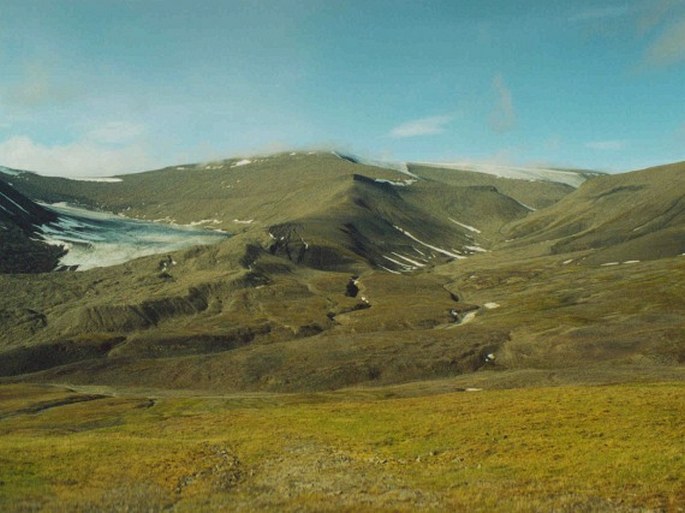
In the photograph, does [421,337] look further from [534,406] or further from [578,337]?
[534,406]

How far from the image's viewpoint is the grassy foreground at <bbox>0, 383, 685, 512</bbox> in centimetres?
2811

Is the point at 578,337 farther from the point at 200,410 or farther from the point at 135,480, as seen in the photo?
the point at 135,480

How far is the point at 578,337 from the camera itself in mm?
146875

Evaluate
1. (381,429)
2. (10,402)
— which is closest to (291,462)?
(381,429)

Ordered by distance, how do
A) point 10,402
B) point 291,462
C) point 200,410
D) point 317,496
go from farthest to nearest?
point 10,402 → point 200,410 → point 291,462 → point 317,496

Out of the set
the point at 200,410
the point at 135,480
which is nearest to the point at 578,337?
the point at 200,410

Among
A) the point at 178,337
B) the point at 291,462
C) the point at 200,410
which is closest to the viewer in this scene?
the point at 291,462

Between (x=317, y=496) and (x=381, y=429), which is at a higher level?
(x=317, y=496)

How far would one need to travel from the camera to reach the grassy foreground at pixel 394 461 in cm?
2811

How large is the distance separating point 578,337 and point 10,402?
12357 centimetres

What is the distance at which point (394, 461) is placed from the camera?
3972cm

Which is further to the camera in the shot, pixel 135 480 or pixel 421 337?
pixel 421 337

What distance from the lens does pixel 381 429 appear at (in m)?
54.2

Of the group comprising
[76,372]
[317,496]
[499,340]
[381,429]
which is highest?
[317,496]
